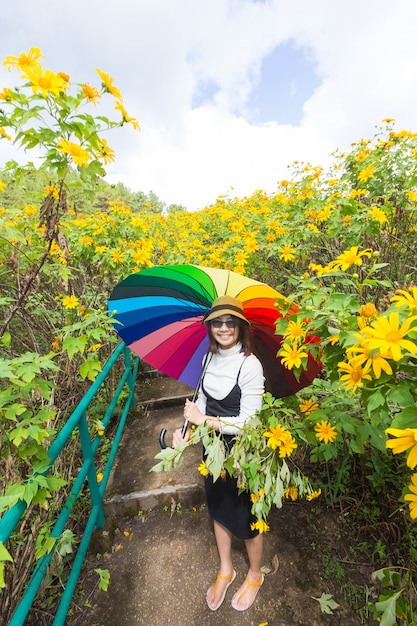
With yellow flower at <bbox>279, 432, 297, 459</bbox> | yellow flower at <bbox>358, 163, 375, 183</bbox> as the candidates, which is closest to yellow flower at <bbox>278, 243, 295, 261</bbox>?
yellow flower at <bbox>358, 163, 375, 183</bbox>

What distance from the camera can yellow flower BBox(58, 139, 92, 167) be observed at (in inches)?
49.6

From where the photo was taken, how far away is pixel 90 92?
126 centimetres

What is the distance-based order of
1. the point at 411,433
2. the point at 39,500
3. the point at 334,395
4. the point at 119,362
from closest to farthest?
the point at 411,433, the point at 39,500, the point at 334,395, the point at 119,362

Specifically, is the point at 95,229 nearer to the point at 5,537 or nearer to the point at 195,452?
the point at 195,452

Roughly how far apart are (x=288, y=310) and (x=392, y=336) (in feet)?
2.14

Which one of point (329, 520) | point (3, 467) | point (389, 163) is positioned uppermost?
point (389, 163)

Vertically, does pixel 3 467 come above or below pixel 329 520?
above

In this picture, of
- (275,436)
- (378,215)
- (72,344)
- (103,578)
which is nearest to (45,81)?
(72,344)

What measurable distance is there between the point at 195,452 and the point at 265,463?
143 cm

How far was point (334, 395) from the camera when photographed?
183 centimetres

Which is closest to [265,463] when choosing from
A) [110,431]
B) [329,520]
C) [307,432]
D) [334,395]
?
[307,432]

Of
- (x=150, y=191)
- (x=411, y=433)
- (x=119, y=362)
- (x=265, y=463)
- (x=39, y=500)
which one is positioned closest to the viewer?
(x=411, y=433)

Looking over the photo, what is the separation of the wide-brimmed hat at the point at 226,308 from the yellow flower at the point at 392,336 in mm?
810

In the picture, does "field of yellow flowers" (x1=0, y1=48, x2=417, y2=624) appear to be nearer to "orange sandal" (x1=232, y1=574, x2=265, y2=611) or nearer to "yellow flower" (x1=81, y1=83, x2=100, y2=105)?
"yellow flower" (x1=81, y1=83, x2=100, y2=105)
